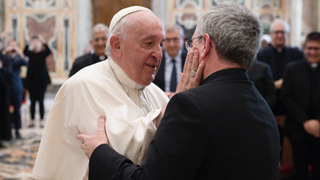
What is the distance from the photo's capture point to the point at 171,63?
4973 millimetres

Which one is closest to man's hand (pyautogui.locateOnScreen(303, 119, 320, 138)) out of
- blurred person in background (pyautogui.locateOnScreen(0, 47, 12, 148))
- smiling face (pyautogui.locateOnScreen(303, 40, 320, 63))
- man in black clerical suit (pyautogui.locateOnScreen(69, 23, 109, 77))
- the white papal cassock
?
smiling face (pyautogui.locateOnScreen(303, 40, 320, 63))

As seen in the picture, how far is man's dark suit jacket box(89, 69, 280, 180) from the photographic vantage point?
157cm

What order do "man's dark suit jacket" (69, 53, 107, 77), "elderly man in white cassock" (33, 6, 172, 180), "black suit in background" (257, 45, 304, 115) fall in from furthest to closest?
"black suit in background" (257, 45, 304, 115) → "man's dark suit jacket" (69, 53, 107, 77) → "elderly man in white cassock" (33, 6, 172, 180)

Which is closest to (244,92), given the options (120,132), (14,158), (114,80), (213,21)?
(213,21)

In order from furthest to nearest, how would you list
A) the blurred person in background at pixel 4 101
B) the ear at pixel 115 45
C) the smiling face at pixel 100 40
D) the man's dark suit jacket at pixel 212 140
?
the blurred person in background at pixel 4 101, the smiling face at pixel 100 40, the ear at pixel 115 45, the man's dark suit jacket at pixel 212 140

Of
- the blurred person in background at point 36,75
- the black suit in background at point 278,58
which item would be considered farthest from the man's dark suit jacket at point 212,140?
the blurred person in background at point 36,75

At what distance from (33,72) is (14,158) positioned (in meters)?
2.98

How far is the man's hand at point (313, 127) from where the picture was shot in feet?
14.9

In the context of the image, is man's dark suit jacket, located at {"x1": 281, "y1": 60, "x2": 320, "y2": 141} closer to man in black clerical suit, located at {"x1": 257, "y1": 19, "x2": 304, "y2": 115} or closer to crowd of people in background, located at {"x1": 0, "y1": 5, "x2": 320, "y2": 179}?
crowd of people in background, located at {"x1": 0, "y1": 5, "x2": 320, "y2": 179}

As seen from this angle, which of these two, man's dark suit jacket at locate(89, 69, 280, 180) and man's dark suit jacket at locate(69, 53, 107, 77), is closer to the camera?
man's dark suit jacket at locate(89, 69, 280, 180)

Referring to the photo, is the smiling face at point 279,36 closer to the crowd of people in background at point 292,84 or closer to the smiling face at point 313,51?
the crowd of people in background at point 292,84

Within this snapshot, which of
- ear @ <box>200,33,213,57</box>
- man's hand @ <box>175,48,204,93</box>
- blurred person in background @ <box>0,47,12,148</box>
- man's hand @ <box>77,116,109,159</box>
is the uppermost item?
ear @ <box>200,33,213,57</box>

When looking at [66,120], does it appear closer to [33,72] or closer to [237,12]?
[237,12]

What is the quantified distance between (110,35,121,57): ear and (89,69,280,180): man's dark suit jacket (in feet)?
1.97
